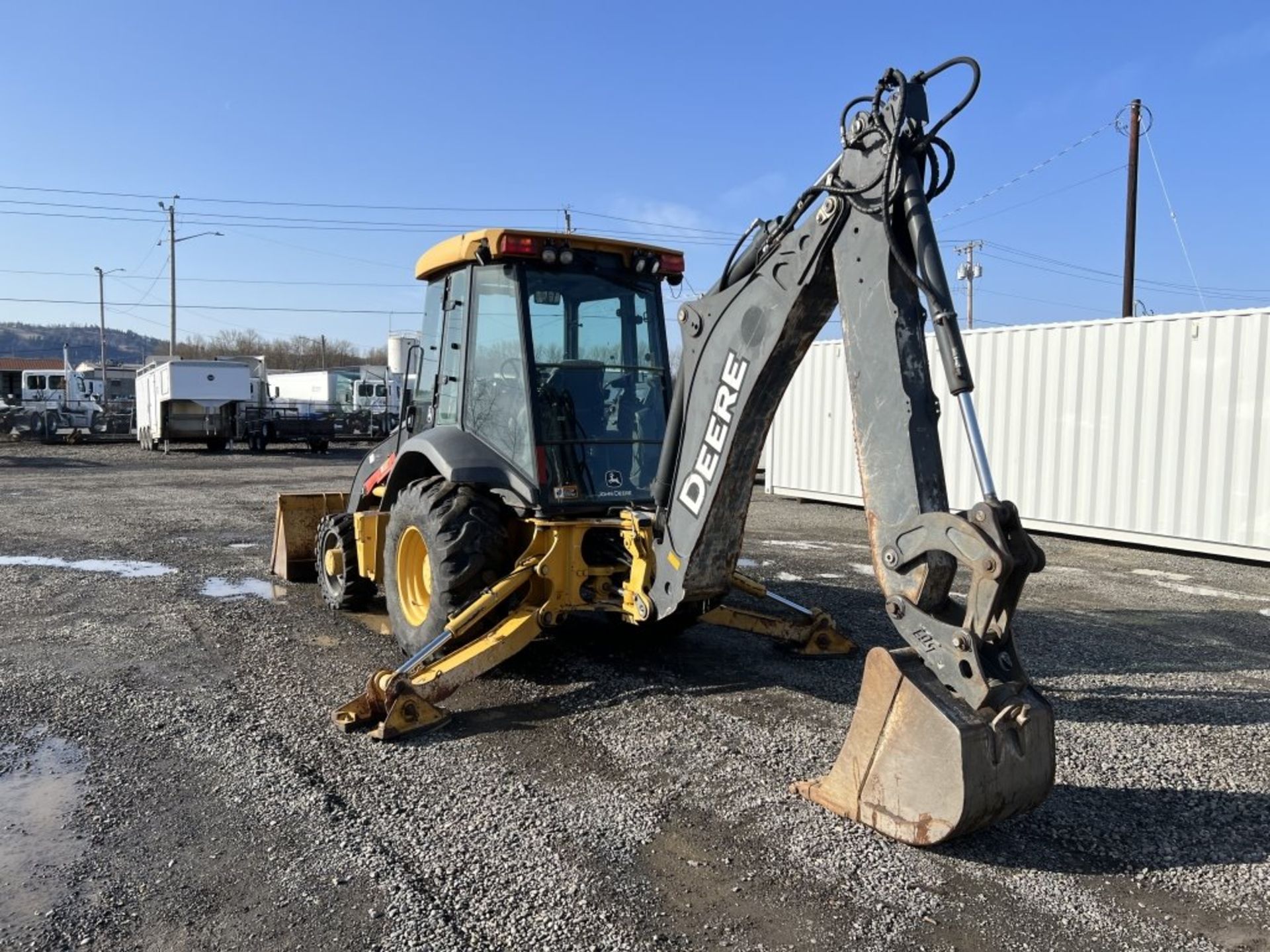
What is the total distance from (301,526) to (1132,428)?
30.5 feet

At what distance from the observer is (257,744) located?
4.56 meters

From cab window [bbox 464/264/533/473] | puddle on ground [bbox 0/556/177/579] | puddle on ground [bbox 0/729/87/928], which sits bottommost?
puddle on ground [bbox 0/729/87/928]

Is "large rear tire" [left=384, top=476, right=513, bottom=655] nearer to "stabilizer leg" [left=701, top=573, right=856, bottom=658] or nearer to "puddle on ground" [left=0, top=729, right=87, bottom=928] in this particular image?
"stabilizer leg" [left=701, top=573, right=856, bottom=658]

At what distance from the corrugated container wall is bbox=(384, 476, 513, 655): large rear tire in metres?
6.90

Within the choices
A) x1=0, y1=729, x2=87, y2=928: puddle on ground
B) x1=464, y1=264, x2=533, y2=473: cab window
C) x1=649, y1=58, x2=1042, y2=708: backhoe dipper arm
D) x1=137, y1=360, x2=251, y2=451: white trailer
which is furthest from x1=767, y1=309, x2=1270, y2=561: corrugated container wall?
x1=137, y1=360, x2=251, y2=451: white trailer

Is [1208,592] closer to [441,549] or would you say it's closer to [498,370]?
[498,370]

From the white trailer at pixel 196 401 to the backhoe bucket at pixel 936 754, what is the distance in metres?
27.7

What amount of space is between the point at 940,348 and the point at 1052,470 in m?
9.99

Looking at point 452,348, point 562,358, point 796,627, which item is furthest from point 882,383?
point 452,348

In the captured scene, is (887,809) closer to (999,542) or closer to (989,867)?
(989,867)

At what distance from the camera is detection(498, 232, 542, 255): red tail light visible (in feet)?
17.4

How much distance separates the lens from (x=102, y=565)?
9453 mm

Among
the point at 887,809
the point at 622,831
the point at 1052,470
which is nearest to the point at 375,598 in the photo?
the point at 622,831

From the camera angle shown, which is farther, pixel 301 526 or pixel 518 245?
pixel 301 526
